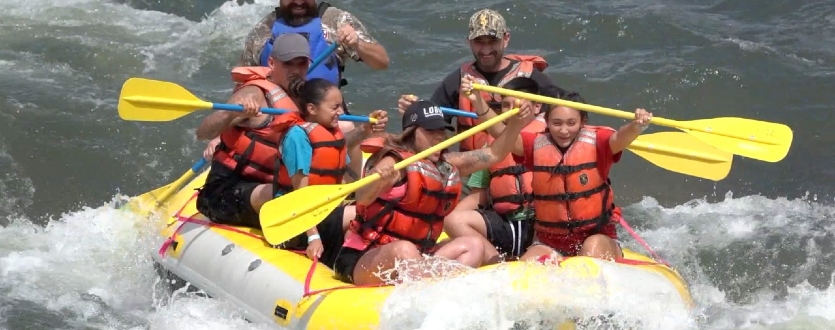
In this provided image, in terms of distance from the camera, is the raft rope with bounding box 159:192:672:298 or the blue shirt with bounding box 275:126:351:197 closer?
the raft rope with bounding box 159:192:672:298

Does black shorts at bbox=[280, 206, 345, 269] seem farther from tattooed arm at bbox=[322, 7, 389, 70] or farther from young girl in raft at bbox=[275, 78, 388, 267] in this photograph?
tattooed arm at bbox=[322, 7, 389, 70]

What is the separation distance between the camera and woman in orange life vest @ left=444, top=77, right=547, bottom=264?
6.55 metres

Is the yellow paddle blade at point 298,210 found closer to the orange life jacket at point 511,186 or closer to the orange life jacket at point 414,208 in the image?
the orange life jacket at point 414,208

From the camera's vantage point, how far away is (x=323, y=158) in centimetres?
634

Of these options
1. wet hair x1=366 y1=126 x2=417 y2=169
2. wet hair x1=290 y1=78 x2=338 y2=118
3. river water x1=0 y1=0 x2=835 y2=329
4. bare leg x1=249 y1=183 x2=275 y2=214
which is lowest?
river water x1=0 y1=0 x2=835 y2=329

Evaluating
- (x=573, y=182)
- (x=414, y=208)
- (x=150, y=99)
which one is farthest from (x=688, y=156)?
(x=150, y=99)

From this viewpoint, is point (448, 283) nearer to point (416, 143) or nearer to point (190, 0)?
point (416, 143)

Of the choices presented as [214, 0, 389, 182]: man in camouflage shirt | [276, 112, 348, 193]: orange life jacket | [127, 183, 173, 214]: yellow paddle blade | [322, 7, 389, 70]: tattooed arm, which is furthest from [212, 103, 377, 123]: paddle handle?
[127, 183, 173, 214]: yellow paddle blade

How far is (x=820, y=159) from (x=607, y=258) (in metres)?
4.25

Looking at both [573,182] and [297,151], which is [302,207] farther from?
[573,182]

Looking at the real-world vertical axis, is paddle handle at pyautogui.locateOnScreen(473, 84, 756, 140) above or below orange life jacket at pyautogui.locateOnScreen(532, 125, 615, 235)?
above

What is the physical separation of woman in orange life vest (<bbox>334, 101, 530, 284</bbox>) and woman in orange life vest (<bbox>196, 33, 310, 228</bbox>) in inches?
31.1

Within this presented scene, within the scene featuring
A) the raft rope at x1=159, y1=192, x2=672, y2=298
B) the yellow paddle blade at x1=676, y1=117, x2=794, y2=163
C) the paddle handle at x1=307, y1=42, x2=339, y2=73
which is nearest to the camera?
the raft rope at x1=159, y1=192, x2=672, y2=298

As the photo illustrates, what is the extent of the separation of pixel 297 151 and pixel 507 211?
1160mm
